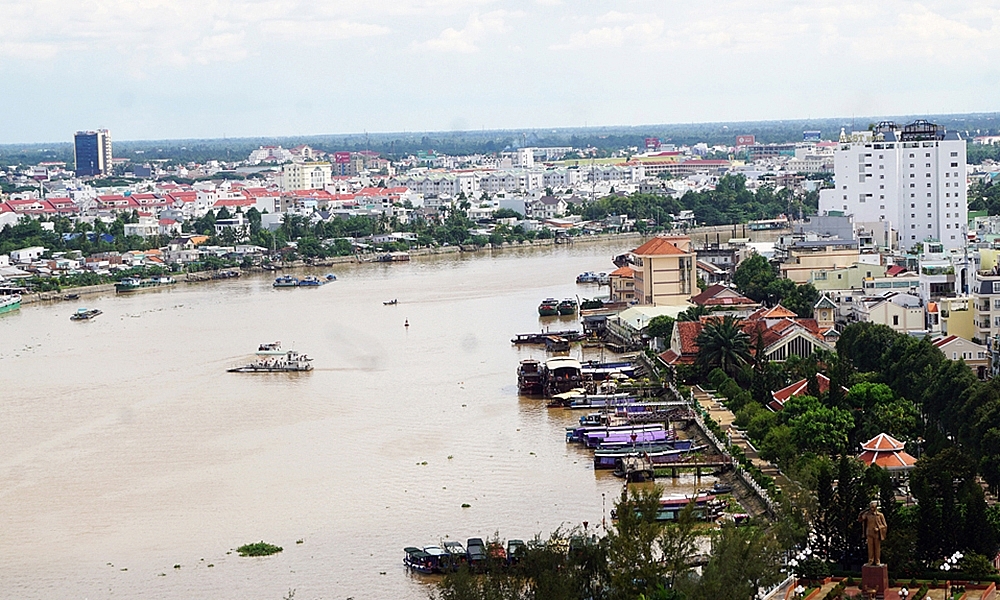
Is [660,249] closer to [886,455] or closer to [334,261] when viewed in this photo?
[886,455]

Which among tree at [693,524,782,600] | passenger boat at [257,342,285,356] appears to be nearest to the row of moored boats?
passenger boat at [257,342,285,356]

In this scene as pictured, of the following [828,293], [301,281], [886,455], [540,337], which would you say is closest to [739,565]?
[886,455]

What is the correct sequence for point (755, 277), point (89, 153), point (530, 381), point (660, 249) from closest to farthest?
point (530, 381) < point (755, 277) < point (660, 249) < point (89, 153)

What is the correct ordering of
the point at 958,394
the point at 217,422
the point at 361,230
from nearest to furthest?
the point at 958,394, the point at 217,422, the point at 361,230

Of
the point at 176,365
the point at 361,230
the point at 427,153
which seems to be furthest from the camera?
the point at 427,153

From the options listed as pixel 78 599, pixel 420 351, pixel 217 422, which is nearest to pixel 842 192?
pixel 420 351

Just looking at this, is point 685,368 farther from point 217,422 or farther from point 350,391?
point 217,422

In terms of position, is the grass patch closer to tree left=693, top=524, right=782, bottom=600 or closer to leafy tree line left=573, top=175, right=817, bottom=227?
tree left=693, top=524, right=782, bottom=600
